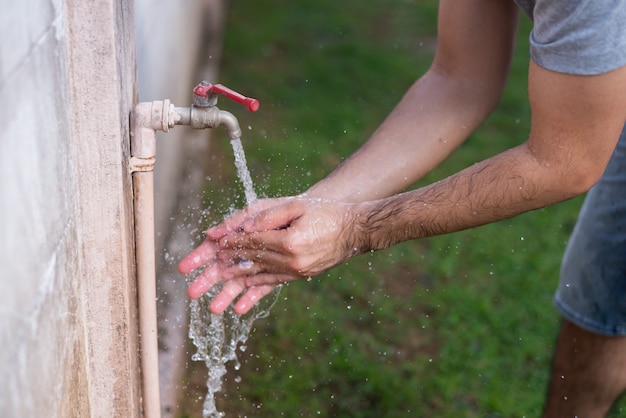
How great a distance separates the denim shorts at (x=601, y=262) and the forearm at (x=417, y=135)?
48cm

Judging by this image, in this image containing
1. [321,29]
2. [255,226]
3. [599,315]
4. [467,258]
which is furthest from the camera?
[321,29]

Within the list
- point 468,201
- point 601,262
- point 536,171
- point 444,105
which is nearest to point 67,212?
point 468,201

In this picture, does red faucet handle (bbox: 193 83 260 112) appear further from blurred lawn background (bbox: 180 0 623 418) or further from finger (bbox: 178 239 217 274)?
blurred lawn background (bbox: 180 0 623 418)

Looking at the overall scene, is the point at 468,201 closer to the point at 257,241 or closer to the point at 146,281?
the point at 257,241

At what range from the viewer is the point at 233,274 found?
2.04 m

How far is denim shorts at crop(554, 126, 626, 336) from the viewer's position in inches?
100.0

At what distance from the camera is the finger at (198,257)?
200cm

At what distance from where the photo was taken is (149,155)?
6.06 feet

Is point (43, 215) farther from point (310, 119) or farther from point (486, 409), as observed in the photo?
point (310, 119)

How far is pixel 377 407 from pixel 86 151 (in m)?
1.84

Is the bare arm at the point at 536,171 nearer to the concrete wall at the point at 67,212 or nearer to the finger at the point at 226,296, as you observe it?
the finger at the point at 226,296

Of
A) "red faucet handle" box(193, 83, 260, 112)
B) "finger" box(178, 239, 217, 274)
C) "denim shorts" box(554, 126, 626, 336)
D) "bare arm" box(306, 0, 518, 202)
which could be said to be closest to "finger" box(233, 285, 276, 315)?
"finger" box(178, 239, 217, 274)

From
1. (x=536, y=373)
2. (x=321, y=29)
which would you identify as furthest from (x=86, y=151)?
(x=321, y=29)

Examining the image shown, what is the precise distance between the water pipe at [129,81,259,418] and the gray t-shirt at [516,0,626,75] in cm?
69
